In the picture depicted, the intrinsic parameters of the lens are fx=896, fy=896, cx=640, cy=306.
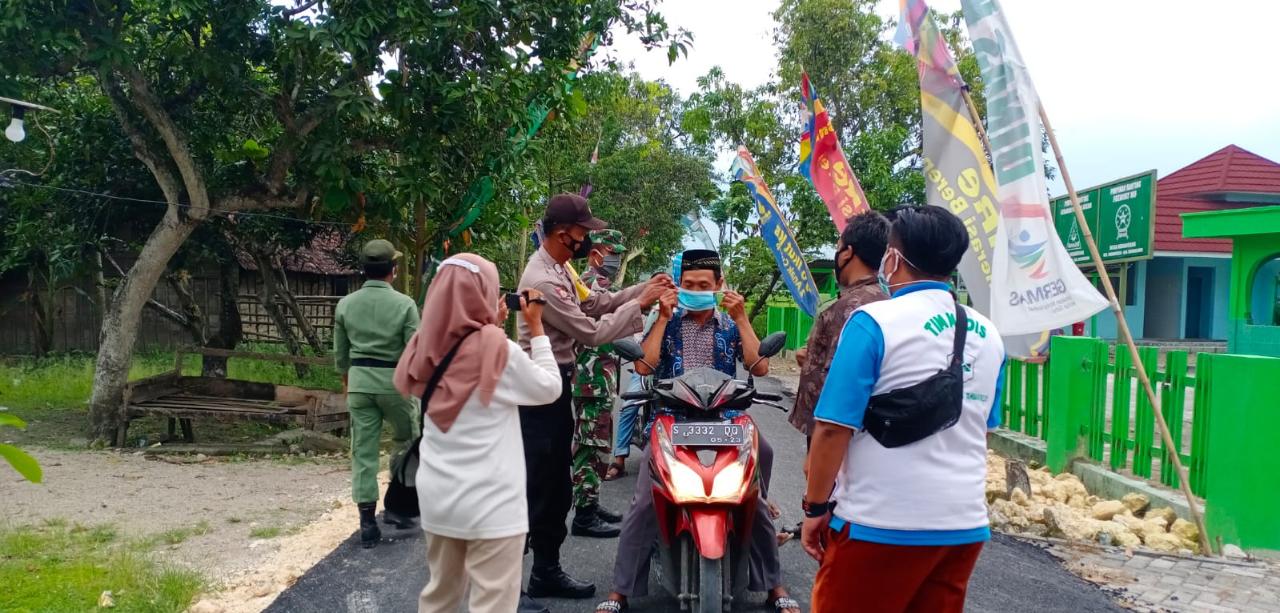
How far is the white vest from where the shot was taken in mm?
2367

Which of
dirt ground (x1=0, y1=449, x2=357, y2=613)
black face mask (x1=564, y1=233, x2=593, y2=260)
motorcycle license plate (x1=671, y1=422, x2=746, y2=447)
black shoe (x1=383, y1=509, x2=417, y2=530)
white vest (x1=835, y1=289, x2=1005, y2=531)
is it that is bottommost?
dirt ground (x1=0, y1=449, x2=357, y2=613)

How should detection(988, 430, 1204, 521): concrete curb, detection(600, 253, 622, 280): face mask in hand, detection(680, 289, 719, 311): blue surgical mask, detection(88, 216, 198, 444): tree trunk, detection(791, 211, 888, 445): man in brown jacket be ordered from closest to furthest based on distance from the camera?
1. detection(791, 211, 888, 445): man in brown jacket
2. detection(680, 289, 719, 311): blue surgical mask
3. detection(988, 430, 1204, 521): concrete curb
4. detection(600, 253, 622, 280): face mask in hand
5. detection(88, 216, 198, 444): tree trunk

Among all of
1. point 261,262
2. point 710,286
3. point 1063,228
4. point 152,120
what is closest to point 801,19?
point 1063,228

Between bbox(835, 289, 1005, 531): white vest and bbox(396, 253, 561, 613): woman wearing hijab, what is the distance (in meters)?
1.14

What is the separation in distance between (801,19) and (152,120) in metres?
11.5

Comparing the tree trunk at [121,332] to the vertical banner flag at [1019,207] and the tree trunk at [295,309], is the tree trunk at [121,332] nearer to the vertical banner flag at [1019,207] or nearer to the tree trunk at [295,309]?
the tree trunk at [295,309]

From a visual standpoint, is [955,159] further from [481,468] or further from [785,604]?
[481,468]

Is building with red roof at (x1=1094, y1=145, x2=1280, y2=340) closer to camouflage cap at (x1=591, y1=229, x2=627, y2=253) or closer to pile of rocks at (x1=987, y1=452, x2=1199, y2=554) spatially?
pile of rocks at (x1=987, y1=452, x2=1199, y2=554)

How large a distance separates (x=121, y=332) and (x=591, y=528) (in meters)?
5.78

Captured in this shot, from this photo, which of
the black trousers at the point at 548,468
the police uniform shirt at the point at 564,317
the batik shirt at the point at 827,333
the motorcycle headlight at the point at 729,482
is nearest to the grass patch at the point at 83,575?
the black trousers at the point at 548,468

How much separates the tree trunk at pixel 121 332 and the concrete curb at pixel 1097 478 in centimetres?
A: 796

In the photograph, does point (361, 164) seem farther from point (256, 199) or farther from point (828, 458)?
point (828, 458)

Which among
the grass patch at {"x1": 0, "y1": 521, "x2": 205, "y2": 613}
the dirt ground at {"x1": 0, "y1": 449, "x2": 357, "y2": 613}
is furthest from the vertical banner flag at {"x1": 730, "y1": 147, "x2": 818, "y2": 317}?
the grass patch at {"x1": 0, "y1": 521, "x2": 205, "y2": 613}

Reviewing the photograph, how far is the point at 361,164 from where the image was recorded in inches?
381
